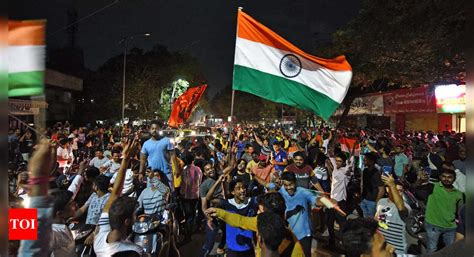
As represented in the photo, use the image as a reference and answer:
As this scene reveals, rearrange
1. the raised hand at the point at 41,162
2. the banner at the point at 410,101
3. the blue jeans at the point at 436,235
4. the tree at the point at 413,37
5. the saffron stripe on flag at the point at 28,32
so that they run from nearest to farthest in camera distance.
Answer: the raised hand at the point at 41,162 < the saffron stripe on flag at the point at 28,32 < the blue jeans at the point at 436,235 < the tree at the point at 413,37 < the banner at the point at 410,101

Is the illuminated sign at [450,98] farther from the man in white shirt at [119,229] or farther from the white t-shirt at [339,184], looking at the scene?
the man in white shirt at [119,229]

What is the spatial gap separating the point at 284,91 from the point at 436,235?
2.98 m

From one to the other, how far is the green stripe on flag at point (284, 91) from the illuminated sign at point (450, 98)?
15278 millimetres

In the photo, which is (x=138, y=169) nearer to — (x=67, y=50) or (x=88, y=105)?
(x=88, y=105)

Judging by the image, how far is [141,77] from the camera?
136ft

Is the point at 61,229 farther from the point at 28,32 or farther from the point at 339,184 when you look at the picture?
the point at 339,184

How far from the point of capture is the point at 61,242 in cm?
378

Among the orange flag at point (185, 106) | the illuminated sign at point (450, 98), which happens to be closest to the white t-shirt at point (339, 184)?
the orange flag at point (185, 106)

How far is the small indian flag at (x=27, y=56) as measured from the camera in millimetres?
3740

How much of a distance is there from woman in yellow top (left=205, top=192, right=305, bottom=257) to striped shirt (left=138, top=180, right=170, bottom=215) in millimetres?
1451

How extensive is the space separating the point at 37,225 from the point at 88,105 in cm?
4311

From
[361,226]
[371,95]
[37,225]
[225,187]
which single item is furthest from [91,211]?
[371,95]

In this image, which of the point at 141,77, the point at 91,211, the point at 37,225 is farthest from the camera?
the point at 141,77

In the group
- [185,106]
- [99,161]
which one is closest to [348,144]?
[185,106]
